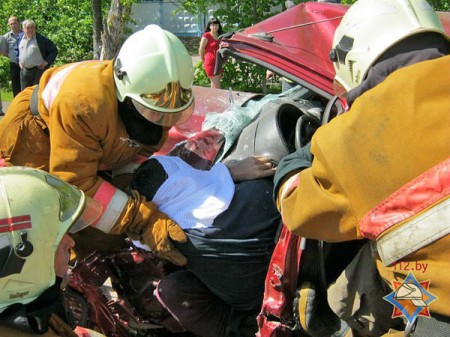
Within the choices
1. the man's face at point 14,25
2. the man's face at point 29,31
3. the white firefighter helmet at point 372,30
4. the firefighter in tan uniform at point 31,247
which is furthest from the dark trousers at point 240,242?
the man's face at point 14,25

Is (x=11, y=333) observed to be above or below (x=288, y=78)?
below

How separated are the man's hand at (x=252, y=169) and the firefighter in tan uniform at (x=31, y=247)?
882 millimetres

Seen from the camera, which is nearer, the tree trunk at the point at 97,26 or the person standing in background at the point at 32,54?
the person standing in background at the point at 32,54

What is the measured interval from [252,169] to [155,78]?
28.2 inches

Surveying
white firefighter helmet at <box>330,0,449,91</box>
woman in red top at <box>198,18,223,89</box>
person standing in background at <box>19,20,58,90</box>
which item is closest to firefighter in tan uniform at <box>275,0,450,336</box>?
white firefighter helmet at <box>330,0,449,91</box>

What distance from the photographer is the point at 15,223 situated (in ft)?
5.96

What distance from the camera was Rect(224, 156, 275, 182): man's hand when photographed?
2.69 metres

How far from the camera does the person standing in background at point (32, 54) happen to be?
9938mm

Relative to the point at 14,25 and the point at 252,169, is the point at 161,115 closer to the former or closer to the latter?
the point at 252,169

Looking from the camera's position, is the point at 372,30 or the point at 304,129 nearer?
the point at 372,30

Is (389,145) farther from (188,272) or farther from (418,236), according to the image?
(188,272)

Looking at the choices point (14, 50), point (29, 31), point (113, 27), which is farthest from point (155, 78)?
point (14, 50)

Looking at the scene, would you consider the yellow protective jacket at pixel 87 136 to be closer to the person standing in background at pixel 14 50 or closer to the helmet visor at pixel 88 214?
the helmet visor at pixel 88 214

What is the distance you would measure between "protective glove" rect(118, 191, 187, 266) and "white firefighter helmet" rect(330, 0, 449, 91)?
101 cm
